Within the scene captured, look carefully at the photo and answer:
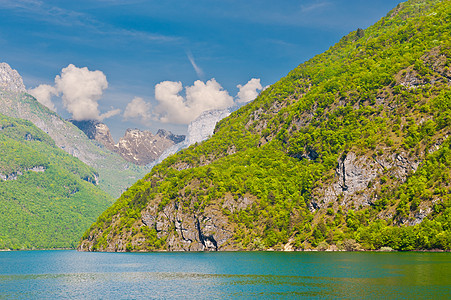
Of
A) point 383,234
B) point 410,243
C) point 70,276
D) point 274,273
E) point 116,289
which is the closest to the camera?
point 116,289

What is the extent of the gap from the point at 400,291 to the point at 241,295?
99.7ft

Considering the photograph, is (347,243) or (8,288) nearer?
(8,288)

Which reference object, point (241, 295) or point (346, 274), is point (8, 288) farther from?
point (346, 274)

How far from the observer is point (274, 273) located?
116688mm

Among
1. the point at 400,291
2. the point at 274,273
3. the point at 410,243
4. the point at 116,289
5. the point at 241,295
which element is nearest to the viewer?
the point at 400,291

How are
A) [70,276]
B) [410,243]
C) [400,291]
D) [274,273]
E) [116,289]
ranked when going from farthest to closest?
[410,243] → [70,276] → [274,273] → [116,289] → [400,291]

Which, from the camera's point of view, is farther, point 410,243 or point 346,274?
point 410,243

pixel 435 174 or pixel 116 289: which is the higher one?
pixel 435 174

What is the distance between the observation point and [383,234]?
18800cm

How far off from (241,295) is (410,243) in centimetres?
11883

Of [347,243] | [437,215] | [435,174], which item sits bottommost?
[347,243]

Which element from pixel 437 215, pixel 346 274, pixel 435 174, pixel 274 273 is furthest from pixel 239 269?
pixel 435 174

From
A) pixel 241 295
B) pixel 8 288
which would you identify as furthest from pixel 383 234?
pixel 8 288

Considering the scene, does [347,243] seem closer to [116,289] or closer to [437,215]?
[437,215]
